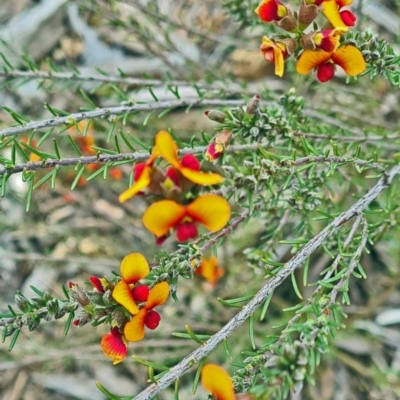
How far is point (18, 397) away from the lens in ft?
8.96

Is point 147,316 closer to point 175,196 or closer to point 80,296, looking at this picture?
point 80,296

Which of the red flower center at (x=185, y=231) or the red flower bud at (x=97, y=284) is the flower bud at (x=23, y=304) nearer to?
the red flower bud at (x=97, y=284)

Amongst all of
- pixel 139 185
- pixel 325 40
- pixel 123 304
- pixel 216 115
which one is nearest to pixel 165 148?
pixel 139 185

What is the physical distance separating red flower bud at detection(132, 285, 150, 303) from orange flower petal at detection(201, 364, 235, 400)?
0.56 feet

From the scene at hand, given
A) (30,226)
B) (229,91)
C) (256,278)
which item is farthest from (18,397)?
(229,91)

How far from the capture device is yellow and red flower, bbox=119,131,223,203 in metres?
0.96

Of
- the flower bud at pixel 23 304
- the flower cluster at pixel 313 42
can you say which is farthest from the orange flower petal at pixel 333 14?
the flower bud at pixel 23 304

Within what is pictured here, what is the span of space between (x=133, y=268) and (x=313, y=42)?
58 cm

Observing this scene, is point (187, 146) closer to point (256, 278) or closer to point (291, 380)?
point (291, 380)

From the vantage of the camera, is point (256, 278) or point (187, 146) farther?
point (256, 278)

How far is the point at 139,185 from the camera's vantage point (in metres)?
0.95

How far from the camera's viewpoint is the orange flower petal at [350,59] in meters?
1.07

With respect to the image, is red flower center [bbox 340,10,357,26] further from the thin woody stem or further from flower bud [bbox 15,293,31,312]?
flower bud [bbox 15,293,31,312]

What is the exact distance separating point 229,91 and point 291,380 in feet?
3.58
